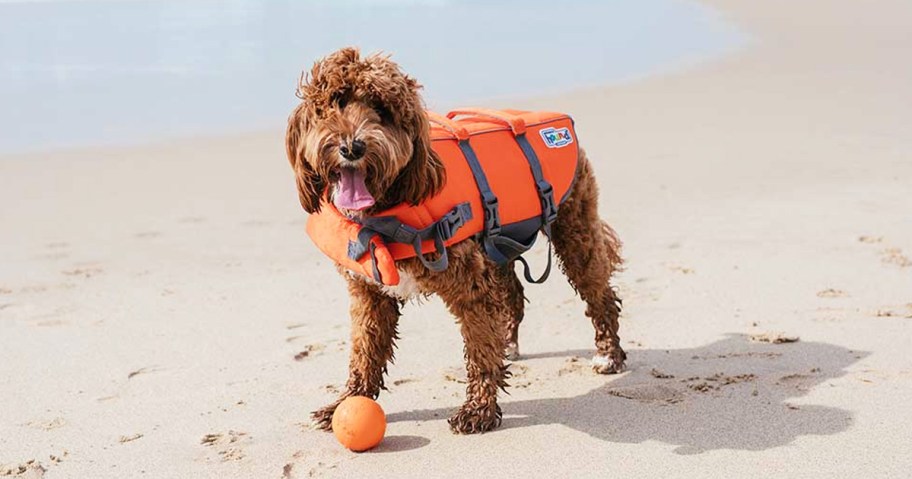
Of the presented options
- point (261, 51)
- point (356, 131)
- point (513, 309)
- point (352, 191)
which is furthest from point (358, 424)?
point (261, 51)

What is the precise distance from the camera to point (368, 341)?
530cm

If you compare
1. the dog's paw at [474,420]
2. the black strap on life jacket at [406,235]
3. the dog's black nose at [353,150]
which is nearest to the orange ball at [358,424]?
the dog's paw at [474,420]

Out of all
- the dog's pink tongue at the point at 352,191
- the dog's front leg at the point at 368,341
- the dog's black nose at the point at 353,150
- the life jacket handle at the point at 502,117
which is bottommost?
the dog's front leg at the point at 368,341

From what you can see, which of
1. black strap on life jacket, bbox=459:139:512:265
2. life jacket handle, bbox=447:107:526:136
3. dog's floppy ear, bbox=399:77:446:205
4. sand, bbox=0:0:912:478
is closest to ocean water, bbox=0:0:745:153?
sand, bbox=0:0:912:478

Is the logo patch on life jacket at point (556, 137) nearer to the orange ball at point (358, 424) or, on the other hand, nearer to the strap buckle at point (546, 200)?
the strap buckle at point (546, 200)

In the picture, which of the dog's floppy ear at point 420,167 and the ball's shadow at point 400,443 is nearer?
the dog's floppy ear at point 420,167

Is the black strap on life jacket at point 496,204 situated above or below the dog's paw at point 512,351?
above

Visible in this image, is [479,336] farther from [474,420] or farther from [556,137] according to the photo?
[556,137]

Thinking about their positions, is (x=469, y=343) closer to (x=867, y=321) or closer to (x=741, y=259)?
(x=867, y=321)

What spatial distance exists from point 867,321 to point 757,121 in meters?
6.08

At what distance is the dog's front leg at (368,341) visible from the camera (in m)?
5.24

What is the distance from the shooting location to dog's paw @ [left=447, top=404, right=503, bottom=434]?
16.8ft

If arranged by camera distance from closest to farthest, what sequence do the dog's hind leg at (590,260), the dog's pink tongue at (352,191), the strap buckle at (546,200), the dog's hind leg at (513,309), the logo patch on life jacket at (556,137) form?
the dog's pink tongue at (352,191), the strap buckle at (546,200), the logo patch on life jacket at (556,137), the dog's hind leg at (590,260), the dog's hind leg at (513,309)

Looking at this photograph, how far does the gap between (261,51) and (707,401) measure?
1284 centimetres
